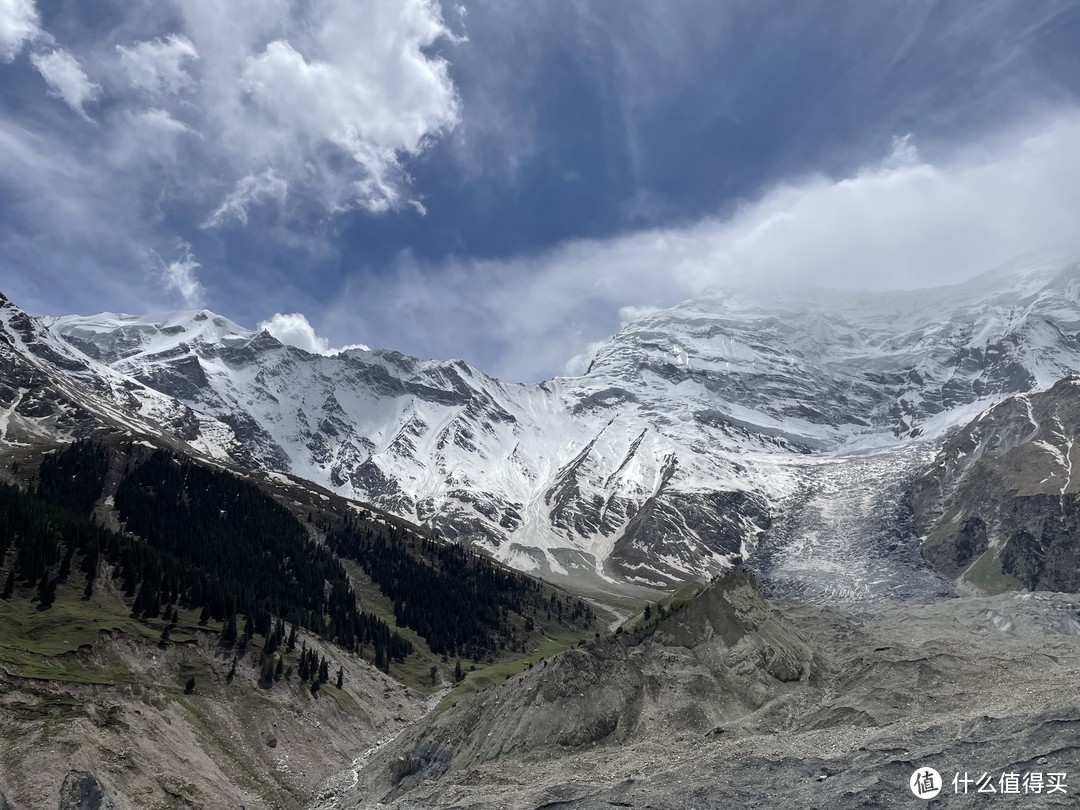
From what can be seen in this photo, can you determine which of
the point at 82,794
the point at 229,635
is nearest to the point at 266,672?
the point at 229,635

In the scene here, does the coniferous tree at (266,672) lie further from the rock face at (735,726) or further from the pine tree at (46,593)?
the pine tree at (46,593)

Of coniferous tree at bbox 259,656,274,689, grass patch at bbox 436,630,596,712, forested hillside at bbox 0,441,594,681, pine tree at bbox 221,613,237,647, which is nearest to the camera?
coniferous tree at bbox 259,656,274,689

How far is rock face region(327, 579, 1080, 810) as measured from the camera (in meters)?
48.4

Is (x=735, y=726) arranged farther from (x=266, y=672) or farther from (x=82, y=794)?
(x=266, y=672)

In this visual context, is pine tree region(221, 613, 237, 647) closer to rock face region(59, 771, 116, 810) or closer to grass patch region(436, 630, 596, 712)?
grass patch region(436, 630, 596, 712)

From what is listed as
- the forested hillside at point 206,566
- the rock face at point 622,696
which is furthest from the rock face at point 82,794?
the forested hillside at point 206,566

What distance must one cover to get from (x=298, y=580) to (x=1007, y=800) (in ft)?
485

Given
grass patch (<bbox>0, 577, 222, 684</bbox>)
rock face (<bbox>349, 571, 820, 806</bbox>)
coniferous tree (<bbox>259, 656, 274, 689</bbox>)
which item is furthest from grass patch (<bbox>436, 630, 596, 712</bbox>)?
grass patch (<bbox>0, 577, 222, 684</bbox>)

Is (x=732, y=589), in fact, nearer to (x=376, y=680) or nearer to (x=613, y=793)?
(x=613, y=793)

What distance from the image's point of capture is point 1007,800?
41.3m

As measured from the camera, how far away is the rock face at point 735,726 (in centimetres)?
4841

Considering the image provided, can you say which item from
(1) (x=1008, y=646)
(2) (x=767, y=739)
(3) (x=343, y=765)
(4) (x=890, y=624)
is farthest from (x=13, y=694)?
(4) (x=890, y=624)

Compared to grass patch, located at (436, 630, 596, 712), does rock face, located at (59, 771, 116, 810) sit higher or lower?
lower

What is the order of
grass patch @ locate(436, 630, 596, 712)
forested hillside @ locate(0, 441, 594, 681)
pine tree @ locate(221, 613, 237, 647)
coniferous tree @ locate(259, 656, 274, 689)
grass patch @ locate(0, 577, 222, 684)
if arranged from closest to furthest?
grass patch @ locate(0, 577, 222, 684) → coniferous tree @ locate(259, 656, 274, 689) → grass patch @ locate(436, 630, 596, 712) → pine tree @ locate(221, 613, 237, 647) → forested hillside @ locate(0, 441, 594, 681)
